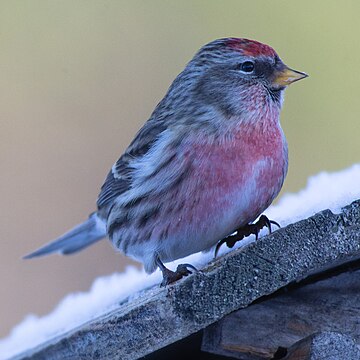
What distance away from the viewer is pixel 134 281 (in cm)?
284

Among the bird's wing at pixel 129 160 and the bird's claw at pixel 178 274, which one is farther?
the bird's wing at pixel 129 160

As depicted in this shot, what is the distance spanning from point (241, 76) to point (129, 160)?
0.37 m

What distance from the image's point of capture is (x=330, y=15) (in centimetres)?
490

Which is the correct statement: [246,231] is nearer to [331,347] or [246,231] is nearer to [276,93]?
[276,93]

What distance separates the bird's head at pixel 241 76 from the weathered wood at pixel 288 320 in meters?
0.77

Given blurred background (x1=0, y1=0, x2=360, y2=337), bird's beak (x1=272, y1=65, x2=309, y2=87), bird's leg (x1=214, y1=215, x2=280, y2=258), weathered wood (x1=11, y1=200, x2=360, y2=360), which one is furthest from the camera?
blurred background (x1=0, y1=0, x2=360, y2=337)

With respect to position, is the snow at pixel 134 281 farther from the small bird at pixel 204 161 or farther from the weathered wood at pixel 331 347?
the weathered wood at pixel 331 347

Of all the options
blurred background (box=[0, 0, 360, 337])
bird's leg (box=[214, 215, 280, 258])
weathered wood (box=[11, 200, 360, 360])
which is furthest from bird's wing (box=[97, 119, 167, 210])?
blurred background (box=[0, 0, 360, 337])

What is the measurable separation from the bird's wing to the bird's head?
151mm

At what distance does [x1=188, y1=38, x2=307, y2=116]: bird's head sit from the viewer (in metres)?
2.73

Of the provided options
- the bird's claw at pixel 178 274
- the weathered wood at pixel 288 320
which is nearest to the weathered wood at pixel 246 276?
the weathered wood at pixel 288 320

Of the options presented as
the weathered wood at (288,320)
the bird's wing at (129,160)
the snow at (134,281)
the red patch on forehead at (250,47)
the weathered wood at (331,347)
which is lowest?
the weathered wood at (331,347)

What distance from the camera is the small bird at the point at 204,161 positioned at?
8.14 ft

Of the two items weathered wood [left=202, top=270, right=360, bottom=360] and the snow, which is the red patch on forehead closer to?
the snow
